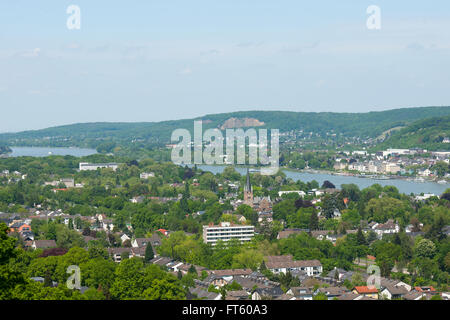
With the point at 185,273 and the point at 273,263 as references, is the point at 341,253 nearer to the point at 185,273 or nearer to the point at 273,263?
the point at 273,263

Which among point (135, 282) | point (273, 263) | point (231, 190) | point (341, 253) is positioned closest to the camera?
point (135, 282)

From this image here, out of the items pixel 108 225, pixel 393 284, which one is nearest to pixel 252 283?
pixel 393 284

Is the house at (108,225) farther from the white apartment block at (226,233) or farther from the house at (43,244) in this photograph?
the white apartment block at (226,233)

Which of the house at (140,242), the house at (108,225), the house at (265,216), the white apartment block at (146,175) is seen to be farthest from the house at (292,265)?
the white apartment block at (146,175)

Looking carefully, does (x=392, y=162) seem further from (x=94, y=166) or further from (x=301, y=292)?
(x=301, y=292)

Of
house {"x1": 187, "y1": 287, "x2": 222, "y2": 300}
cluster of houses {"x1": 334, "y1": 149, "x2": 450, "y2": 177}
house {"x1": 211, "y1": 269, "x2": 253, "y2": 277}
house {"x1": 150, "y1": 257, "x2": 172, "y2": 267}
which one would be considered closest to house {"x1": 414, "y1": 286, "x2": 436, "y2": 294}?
house {"x1": 211, "y1": 269, "x2": 253, "y2": 277}

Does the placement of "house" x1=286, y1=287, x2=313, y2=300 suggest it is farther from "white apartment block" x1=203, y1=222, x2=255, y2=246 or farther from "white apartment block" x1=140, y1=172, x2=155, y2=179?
"white apartment block" x1=140, y1=172, x2=155, y2=179
